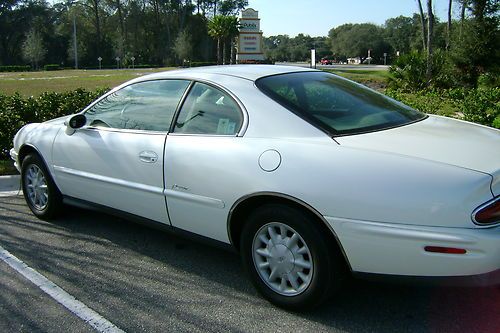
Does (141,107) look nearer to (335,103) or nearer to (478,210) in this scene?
(335,103)

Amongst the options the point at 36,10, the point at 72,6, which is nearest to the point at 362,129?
the point at 36,10

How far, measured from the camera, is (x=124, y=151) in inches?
147

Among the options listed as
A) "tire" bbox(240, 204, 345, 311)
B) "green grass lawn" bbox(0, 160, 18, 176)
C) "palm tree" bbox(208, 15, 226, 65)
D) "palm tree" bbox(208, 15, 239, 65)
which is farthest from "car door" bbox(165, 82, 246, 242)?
"palm tree" bbox(208, 15, 226, 65)

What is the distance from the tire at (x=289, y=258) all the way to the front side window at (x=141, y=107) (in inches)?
45.1

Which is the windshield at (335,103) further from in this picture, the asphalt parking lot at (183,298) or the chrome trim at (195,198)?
the asphalt parking lot at (183,298)

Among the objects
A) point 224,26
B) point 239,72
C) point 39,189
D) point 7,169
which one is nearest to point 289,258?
point 239,72

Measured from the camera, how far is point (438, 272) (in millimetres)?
2434

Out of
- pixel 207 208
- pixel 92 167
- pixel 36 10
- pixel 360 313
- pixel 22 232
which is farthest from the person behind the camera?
pixel 36 10

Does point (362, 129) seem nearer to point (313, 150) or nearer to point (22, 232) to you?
point (313, 150)

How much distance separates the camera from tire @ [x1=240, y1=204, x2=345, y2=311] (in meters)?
2.73

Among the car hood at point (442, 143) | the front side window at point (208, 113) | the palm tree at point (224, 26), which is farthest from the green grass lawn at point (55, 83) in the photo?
the car hood at point (442, 143)

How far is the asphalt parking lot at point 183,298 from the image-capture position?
2.86 metres

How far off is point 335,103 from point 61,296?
233cm

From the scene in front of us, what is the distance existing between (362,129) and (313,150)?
0.46m
